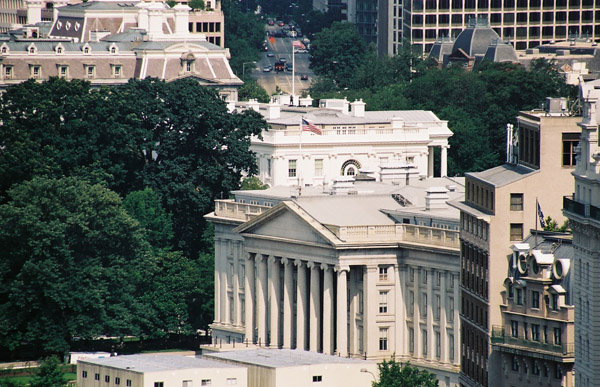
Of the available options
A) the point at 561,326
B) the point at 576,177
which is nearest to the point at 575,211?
the point at 576,177

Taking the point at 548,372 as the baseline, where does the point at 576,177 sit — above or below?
above

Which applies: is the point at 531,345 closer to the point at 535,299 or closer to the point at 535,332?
the point at 535,332

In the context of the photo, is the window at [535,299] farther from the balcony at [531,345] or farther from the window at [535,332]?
the balcony at [531,345]

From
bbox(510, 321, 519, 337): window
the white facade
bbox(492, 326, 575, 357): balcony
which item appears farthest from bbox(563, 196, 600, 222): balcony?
bbox(510, 321, 519, 337): window

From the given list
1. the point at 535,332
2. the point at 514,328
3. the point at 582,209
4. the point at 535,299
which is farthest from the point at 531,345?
the point at 582,209

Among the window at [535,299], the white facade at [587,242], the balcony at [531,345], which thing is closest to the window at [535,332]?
the balcony at [531,345]

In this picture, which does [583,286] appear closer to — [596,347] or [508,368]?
[596,347]
